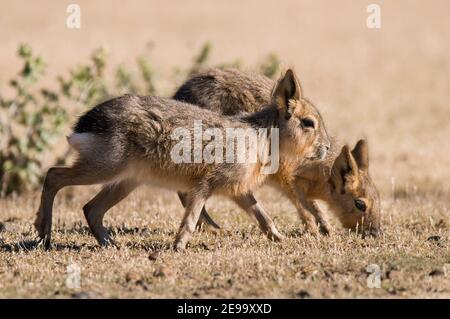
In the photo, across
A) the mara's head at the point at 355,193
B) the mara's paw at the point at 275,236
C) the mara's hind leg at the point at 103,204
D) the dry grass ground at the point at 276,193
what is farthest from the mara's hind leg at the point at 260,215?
the mara's hind leg at the point at 103,204

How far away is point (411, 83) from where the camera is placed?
1009 inches

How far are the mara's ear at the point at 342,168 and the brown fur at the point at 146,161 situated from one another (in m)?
0.88

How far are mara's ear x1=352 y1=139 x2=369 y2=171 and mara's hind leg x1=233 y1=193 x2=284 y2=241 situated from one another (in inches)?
51.3

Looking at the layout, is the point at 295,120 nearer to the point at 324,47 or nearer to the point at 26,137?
the point at 26,137

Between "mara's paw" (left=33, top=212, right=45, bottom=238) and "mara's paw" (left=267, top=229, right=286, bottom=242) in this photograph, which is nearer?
Answer: "mara's paw" (left=33, top=212, right=45, bottom=238)

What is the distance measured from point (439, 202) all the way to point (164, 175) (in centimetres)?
527

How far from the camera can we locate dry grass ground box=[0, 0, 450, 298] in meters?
7.32

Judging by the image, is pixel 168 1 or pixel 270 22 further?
pixel 168 1

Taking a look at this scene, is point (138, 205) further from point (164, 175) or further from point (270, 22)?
point (270, 22)

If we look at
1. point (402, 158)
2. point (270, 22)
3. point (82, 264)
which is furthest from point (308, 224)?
point (270, 22)

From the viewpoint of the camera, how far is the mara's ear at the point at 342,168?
9.68 meters
